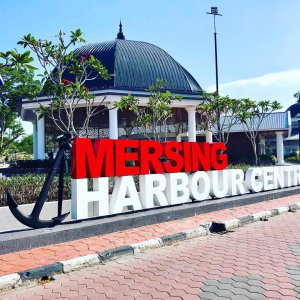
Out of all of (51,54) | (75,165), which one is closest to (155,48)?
(51,54)

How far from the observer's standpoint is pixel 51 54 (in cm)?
1368

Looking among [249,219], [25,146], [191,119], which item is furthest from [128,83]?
[25,146]

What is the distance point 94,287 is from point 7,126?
1596 inches

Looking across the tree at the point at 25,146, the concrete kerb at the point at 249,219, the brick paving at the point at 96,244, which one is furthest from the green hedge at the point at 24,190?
the tree at the point at 25,146

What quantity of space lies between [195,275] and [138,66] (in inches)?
952

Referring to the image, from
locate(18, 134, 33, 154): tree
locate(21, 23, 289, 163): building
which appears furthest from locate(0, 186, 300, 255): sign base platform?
locate(18, 134, 33, 154): tree

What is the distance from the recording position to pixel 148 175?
30.2ft

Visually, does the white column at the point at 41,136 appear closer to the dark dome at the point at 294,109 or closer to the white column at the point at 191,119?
the white column at the point at 191,119

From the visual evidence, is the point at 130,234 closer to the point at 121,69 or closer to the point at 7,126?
the point at 121,69

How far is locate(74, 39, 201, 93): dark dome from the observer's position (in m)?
26.5

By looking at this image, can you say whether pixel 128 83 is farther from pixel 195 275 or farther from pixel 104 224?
pixel 195 275

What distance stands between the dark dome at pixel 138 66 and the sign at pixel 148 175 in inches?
595

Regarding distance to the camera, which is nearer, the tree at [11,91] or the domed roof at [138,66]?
the domed roof at [138,66]

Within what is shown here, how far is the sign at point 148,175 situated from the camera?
7.79m
